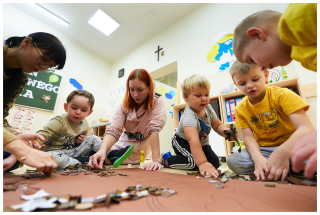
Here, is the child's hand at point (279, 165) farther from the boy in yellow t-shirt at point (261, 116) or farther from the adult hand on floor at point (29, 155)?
the adult hand on floor at point (29, 155)

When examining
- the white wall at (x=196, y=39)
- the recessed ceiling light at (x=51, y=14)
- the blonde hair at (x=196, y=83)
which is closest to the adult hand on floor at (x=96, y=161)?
the blonde hair at (x=196, y=83)

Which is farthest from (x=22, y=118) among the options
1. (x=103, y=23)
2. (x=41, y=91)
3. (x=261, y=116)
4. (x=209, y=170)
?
(x=261, y=116)

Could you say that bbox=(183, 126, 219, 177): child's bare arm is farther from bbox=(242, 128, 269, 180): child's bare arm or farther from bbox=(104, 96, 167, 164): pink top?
bbox=(104, 96, 167, 164): pink top

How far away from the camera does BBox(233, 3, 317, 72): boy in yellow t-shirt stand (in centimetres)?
41

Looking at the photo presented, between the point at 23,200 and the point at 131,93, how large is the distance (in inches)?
43.1

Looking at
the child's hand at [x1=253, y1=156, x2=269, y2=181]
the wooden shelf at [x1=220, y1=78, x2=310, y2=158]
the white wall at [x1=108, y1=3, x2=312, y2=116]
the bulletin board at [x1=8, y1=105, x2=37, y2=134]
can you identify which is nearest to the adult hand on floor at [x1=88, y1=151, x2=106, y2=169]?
the child's hand at [x1=253, y1=156, x2=269, y2=181]

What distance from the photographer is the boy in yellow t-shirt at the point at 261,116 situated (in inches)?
37.7

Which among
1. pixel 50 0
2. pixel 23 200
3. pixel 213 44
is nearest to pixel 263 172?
pixel 23 200

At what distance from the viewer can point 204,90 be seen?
120 cm

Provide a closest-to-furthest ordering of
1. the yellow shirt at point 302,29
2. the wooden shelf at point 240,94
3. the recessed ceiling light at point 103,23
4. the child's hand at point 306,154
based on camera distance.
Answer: the child's hand at point 306,154, the yellow shirt at point 302,29, the wooden shelf at point 240,94, the recessed ceiling light at point 103,23

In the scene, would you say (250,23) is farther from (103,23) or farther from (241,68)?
(103,23)

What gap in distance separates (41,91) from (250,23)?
3.68 m

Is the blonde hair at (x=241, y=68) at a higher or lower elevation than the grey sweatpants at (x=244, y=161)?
higher

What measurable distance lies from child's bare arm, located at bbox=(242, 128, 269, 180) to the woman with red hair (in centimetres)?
69
